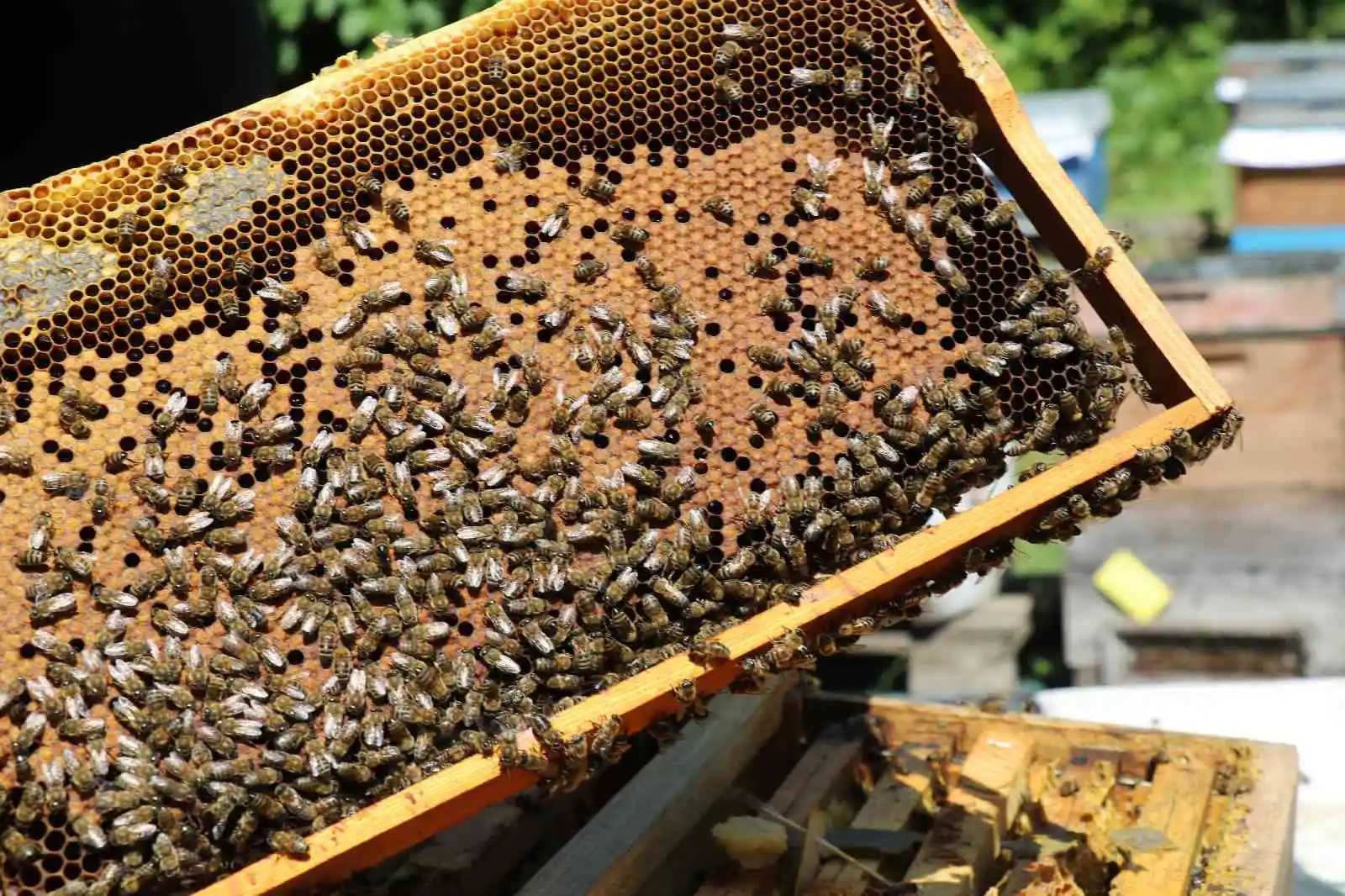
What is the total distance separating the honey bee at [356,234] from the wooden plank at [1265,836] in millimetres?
2970

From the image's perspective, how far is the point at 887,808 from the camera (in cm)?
484

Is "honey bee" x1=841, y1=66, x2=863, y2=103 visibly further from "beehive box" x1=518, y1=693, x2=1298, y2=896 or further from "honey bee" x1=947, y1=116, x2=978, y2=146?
"beehive box" x1=518, y1=693, x2=1298, y2=896

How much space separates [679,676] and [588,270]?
1047mm

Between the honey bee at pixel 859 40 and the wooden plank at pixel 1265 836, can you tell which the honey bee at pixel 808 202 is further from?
the wooden plank at pixel 1265 836

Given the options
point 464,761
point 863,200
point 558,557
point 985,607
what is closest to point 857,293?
point 863,200

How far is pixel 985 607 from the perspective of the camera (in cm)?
858

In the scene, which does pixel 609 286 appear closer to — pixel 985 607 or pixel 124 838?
pixel 124 838

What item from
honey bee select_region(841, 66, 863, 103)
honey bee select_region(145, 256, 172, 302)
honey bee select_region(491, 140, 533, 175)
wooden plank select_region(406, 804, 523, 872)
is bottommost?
wooden plank select_region(406, 804, 523, 872)

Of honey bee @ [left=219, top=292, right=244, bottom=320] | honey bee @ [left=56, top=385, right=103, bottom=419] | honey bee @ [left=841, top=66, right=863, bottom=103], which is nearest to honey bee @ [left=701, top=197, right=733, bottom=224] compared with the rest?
honey bee @ [left=841, top=66, right=863, bottom=103]

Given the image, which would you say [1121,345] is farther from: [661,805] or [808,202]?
[661,805]

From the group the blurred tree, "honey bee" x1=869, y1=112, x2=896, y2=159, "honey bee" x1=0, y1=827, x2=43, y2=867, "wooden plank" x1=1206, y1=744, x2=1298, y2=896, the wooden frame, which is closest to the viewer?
Answer: "honey bee" x1=0, y1=827, x2=43, y2=867

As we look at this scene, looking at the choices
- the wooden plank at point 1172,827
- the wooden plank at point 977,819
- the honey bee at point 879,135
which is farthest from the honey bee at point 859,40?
the wooden plank at point 1172,827

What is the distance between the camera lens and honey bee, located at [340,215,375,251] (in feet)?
11.9

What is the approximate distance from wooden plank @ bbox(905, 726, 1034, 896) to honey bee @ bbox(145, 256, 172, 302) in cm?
263
